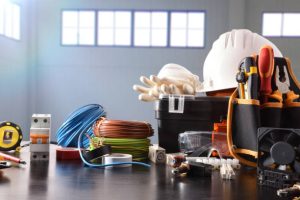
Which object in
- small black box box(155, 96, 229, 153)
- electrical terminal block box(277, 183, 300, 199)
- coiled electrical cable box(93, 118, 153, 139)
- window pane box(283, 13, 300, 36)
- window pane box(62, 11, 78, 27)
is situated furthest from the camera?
window pane box(62, 11, 78, 27)

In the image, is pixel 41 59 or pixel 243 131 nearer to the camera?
pixel 243 131

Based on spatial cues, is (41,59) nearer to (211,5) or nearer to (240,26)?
(211,5)

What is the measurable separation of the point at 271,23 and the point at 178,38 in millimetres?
1605

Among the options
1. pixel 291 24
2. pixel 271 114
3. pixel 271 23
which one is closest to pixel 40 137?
pixel 271 114

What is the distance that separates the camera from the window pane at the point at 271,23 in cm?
589

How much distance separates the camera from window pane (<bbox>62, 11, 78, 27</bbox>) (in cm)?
607

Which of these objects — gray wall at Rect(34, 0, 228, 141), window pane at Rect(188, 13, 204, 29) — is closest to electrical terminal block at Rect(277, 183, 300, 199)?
gray wall at Rect(34, 0, 228, 141)

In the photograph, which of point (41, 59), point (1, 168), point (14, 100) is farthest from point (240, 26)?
point (1, 168)

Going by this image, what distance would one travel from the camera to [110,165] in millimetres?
800

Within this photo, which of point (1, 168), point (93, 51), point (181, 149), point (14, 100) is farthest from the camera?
point (93, 51)

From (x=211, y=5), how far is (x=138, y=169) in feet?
18.5

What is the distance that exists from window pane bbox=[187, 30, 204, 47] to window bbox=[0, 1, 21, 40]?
115 inches

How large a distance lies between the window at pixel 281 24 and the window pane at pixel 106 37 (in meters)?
2.60

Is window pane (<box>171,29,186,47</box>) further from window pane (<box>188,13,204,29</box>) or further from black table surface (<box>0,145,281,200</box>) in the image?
black table surface (<box>0,145,281,200</box>)
